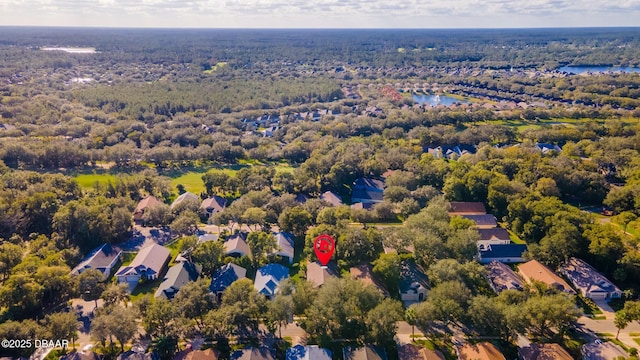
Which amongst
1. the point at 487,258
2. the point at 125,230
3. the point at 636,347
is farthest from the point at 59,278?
the point at 636,347

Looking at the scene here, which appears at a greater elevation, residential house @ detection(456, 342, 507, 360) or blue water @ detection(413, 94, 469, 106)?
blue water @ detection(413, 94, 469, 106)

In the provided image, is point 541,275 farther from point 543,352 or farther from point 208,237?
point 208,237

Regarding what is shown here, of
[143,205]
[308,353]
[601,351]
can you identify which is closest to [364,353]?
[308,353]

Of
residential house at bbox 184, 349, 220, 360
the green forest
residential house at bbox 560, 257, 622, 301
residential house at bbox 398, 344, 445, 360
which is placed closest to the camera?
residential house at bbox 398, 344, 445, 360

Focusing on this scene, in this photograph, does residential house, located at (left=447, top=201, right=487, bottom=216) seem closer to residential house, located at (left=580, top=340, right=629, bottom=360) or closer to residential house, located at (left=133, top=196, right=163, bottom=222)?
residential house, located at (left=580, top=340, right=629, bottom=360)

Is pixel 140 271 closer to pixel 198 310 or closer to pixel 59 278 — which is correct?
pixel 59 278

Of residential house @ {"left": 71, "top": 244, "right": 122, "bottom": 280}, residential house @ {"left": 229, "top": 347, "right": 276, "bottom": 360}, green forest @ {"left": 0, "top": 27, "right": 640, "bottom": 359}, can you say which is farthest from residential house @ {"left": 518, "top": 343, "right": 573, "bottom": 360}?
residential house @ {"left": 71, "top": 244, "right": 122, "bottom": 280}

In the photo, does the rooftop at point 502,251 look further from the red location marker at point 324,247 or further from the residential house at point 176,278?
the residential house at point 176,278
